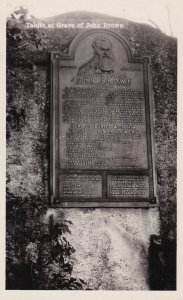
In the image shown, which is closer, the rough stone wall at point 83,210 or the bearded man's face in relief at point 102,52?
the rough stone wall at point 83,210

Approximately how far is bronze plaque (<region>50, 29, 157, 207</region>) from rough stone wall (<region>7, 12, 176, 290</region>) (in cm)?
12

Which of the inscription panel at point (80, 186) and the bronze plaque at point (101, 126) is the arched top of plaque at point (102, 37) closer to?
the bronze plaque at point (101, 126)

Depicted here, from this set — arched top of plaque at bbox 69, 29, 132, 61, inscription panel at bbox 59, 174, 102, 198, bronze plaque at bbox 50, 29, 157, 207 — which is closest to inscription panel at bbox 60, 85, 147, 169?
bronze plaque at bbox 50, 29, 157, 207

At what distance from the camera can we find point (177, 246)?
475cm

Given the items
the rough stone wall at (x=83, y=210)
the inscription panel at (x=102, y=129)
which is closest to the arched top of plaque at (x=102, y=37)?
the rough stone wall at (x=83, y=210)

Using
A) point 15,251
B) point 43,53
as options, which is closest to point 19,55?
point 43,53

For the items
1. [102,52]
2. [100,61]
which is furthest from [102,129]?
[102,52]

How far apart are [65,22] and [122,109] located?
121 centimetres

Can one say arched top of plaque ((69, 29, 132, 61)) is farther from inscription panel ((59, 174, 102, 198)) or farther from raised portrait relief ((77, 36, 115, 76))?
inscription panel ((59, 174, 102, 198))

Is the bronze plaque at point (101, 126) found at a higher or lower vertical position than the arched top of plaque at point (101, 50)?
lower

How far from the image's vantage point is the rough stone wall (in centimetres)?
464

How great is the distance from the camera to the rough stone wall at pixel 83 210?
4637 mm

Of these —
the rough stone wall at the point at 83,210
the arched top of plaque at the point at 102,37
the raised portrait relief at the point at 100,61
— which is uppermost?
the arched top of plaque at the point at 102,37

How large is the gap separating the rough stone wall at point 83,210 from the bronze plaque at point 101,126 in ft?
0.40
